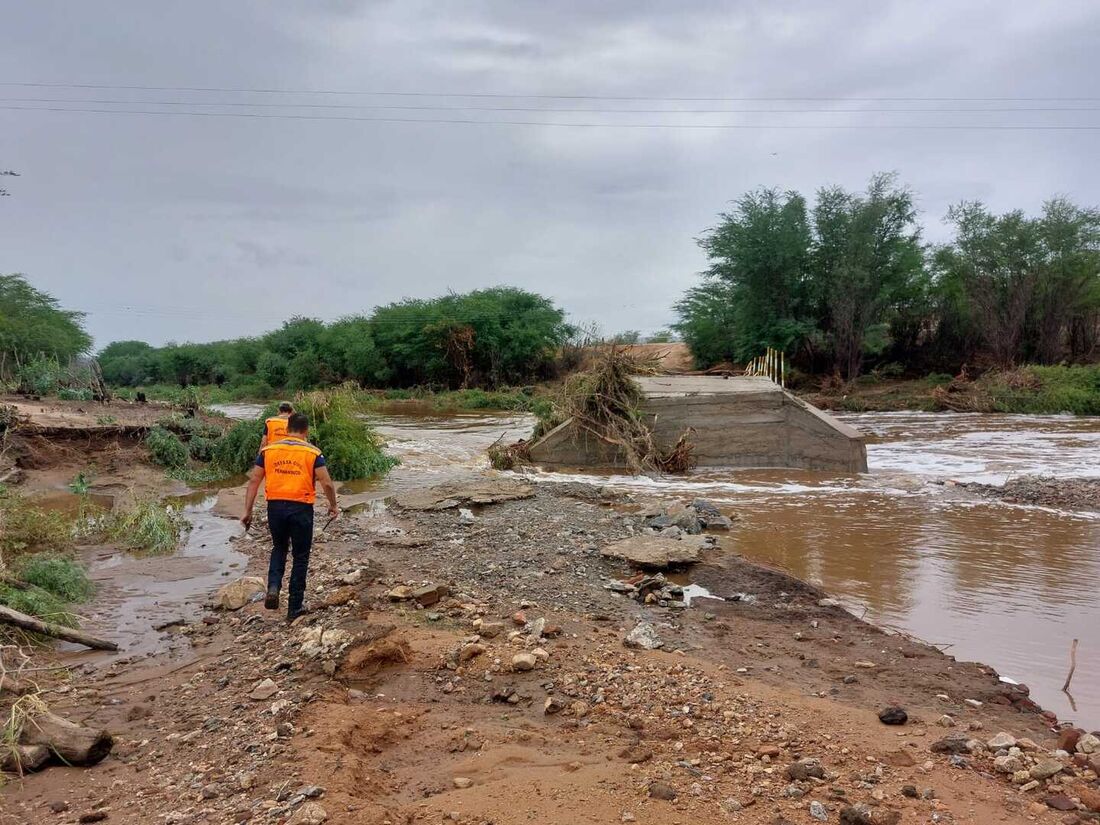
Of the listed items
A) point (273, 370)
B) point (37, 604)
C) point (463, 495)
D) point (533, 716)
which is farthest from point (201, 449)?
point (273, 370)

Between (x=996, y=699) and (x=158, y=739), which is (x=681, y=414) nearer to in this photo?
(x=996, y=699)

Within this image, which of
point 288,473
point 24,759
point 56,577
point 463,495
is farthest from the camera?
point 463,495

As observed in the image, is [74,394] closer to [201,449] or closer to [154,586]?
[201,449]

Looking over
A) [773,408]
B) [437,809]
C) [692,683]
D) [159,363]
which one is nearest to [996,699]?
[692,683]

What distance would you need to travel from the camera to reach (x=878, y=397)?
31.2 meters

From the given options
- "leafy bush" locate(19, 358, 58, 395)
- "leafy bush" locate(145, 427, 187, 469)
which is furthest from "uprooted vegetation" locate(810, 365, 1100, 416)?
"leafy bush" locate(19, 358, 58, 395)

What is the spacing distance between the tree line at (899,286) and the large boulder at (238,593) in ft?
104

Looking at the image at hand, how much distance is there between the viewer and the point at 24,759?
3727 mm

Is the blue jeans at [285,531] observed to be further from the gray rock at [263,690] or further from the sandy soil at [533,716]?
the gray rock at [263,690]

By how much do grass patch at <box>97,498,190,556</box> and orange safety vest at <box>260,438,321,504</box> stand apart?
381 cm

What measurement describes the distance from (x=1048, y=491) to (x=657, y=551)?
7.07 meters

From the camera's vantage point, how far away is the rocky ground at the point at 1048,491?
10367 millimetres

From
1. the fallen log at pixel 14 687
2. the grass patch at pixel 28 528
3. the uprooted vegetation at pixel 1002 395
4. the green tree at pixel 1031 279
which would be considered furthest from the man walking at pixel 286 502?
the green tree at pixel 1031 279

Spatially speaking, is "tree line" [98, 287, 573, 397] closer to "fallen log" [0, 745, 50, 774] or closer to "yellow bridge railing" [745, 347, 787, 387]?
"yellow bridge railing" [745, 347, 787, 387]
